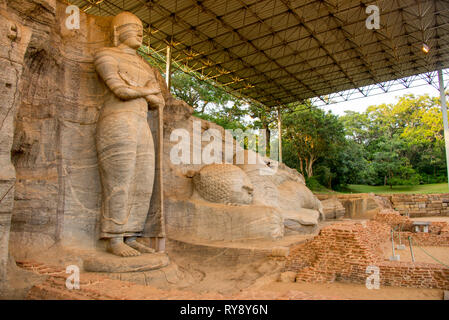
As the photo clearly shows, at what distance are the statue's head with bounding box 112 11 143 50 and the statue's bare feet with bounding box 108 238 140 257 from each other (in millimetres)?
3291

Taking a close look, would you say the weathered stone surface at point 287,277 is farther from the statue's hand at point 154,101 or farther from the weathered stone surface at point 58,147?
the statue's hand at point 154,101

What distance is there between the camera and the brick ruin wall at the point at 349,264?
15.1 ft

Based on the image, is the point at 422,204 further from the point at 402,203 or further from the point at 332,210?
the point at 332,210

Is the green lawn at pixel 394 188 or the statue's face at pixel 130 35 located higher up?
the statue's face at pixel 130 35

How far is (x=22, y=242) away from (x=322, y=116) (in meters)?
23.1

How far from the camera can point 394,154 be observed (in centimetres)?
2817

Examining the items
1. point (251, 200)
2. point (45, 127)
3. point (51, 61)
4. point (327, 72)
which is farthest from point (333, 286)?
point (327, 72)

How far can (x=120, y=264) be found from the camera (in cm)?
473

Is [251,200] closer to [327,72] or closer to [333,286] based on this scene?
[333,286]

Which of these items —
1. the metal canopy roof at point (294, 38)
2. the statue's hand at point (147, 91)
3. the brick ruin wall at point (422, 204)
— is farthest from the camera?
the brick ruin wall at point (422, 204)

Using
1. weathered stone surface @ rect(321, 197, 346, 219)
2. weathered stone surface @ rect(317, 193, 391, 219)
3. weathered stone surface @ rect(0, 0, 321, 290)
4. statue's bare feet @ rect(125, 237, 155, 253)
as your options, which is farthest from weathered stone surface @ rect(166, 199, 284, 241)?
→ weathered stone surface @ rect(317, 193, 391, 219)

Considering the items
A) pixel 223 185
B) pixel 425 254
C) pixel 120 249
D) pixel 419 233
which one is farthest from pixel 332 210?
pixel 120 249

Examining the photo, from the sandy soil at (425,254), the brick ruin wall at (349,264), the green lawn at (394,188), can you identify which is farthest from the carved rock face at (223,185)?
the green lawn at (394,188)

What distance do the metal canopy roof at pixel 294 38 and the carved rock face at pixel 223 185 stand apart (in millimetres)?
8507
